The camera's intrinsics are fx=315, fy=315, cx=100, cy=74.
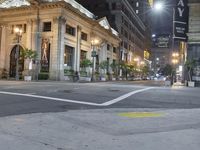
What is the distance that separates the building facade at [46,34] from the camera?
176ft

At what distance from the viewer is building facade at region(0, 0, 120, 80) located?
5378 cm

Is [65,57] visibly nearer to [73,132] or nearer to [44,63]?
[44,63]

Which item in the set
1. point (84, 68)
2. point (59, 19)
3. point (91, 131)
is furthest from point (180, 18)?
point (84, 68)

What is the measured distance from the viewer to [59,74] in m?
53.5

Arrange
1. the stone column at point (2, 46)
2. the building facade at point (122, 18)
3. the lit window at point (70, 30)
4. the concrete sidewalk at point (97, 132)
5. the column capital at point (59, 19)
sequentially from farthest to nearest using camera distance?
the building facade at point (122, 18) → the stone column at point (2, 46) → the lit window at point (70, 30) → the column capital at point (59, 19) → the concrete sidewalk at point (97, 132)

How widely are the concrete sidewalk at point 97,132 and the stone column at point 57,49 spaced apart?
43.2 metres

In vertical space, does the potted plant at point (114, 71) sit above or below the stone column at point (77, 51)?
below

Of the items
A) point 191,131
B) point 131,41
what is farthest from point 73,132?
point 131,41

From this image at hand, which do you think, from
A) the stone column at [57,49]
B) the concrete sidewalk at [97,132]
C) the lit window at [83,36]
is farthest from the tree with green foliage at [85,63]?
the concrete sidewalk at [97,132]

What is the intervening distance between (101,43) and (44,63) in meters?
23.3

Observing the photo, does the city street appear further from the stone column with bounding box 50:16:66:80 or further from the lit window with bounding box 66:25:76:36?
the lit window with bounding box 66:25:76:36

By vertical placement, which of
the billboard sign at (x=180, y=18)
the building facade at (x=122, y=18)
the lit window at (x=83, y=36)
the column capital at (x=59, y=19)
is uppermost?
the building facade at (x=122, y=18)

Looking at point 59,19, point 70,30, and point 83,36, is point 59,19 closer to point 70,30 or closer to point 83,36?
point 70,30

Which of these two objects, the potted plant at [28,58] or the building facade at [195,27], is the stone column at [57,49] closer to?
the potted plant at [28,58]
